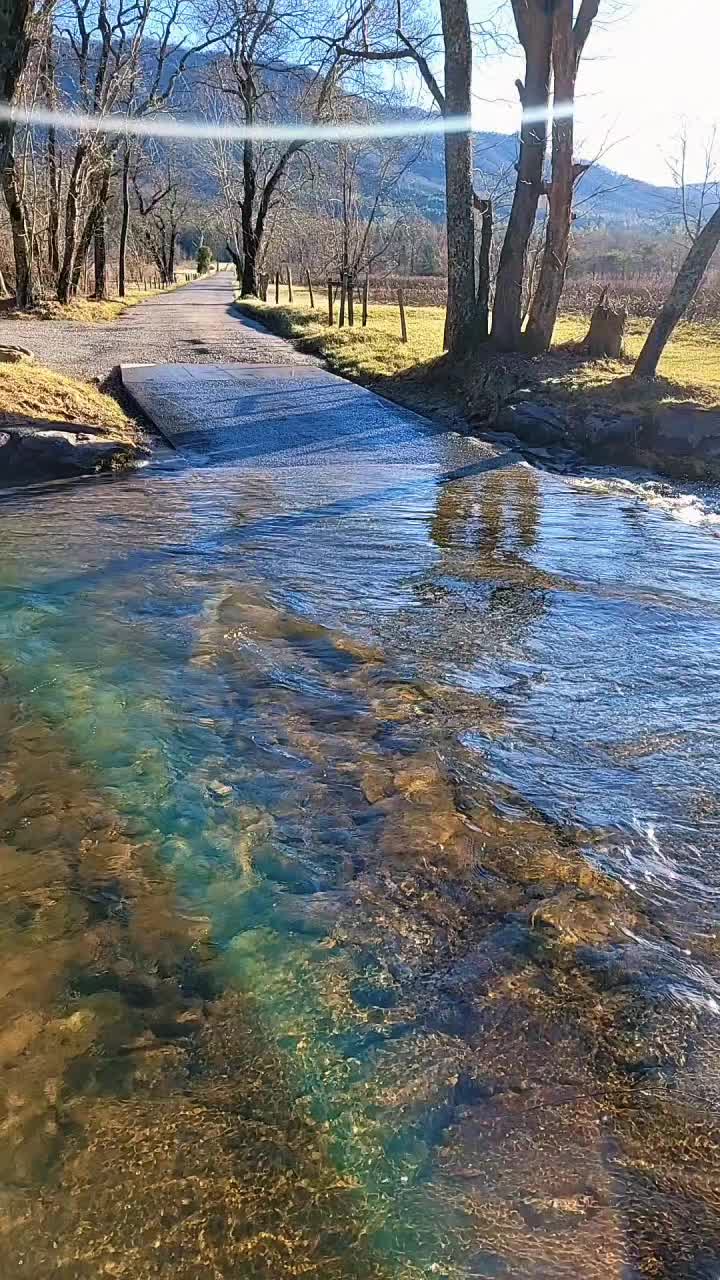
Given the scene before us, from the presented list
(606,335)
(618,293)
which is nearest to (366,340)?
(606,335)

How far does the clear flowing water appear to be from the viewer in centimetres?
182

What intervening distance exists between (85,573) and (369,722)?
265 centimetres

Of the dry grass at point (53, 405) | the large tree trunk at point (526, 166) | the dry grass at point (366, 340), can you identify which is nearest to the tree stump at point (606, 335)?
the large tree trunk at point (526, 166)

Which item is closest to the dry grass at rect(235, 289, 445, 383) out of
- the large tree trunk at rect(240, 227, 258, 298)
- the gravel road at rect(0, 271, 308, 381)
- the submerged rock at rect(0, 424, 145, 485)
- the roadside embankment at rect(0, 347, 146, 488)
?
the gravel road at rect(0, 271, 308, 381)

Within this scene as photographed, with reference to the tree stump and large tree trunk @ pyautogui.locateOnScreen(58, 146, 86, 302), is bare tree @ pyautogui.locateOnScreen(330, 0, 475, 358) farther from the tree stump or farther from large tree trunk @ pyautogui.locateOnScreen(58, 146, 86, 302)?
large tree trunk @ pyautogui.locateOnScreen(58, 146, 86, 302)

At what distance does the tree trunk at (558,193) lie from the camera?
41.3 ft

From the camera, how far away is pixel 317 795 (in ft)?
10.7

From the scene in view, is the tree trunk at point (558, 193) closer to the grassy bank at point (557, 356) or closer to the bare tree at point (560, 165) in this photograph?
the bare tree at point (560, 165)

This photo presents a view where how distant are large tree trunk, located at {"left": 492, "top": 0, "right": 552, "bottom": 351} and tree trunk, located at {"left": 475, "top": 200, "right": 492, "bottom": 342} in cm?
18

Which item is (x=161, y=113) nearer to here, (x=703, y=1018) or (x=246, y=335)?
(x=246, y=335)

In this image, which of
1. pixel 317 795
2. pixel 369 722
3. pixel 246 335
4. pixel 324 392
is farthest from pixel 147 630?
pixel 246 335

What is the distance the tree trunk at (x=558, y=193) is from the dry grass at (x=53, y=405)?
6.61 meters

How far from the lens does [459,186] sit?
13.2 meters

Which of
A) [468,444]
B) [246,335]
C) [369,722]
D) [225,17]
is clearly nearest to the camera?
[369,722]
